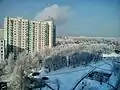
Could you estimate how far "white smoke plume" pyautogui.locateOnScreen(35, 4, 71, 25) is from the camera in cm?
261

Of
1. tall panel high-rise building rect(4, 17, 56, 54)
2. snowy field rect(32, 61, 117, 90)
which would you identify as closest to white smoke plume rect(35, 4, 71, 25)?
tall panel high-rise building rect(4, 17, 56, 54)

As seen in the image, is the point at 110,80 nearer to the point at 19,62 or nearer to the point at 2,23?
the point at 19,62

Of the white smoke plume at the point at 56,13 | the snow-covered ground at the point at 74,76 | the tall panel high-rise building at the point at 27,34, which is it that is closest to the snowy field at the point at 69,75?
the snow-covered ground at the point at 74,76

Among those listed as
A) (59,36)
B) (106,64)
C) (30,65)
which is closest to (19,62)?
(30,65)

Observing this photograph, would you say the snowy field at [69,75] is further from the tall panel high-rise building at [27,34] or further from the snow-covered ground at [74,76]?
the tall panel high-rise building at [27,34]

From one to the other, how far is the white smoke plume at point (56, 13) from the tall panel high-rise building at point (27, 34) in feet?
0.18

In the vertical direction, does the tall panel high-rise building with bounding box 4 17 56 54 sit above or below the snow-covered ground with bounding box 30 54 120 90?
above

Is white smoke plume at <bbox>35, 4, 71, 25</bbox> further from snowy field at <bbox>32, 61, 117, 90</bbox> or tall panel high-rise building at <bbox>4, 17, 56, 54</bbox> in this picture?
snowy field at <bbox>32, 61, 117, 90</bbox>

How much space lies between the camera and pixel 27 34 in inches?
102

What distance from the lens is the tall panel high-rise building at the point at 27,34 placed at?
2547 mm

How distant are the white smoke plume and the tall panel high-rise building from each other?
0.18 ft

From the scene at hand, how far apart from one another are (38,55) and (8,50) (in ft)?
0.98

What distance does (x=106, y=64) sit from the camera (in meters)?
2.60

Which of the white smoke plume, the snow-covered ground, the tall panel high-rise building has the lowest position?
the snow-covered ground
